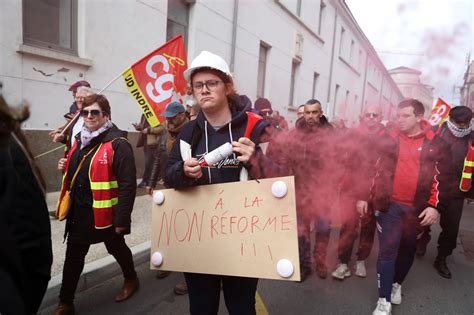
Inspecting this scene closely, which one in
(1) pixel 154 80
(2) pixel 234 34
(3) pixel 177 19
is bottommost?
(1) pixel 154 80

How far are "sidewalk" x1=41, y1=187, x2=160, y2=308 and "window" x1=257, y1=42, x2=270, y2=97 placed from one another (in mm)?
8111

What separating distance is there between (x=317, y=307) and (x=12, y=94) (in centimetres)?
525

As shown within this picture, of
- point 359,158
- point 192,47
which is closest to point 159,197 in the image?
point 359,158

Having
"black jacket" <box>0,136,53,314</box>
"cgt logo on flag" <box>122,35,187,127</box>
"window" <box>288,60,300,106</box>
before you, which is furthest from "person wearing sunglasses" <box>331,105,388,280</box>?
"window" <box>288,60,300,106</box>

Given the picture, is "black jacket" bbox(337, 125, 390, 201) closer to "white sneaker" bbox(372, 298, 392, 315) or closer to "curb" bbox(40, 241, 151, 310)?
"white sneaker" bbox(372, 298, 392, 315)

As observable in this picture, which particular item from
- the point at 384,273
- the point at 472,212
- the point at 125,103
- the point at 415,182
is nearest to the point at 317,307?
the point at 384,273

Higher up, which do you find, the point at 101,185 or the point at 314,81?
the point at 314,81

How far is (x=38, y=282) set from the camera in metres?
1.20

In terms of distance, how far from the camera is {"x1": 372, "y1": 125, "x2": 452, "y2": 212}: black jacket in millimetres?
2982

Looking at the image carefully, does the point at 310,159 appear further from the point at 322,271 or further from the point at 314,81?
the point at 314,81

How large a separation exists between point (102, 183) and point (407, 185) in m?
2.59

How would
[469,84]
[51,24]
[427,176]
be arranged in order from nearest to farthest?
[427,176] → [469,84] → [51,24]

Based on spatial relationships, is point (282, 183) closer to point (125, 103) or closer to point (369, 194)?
point (369, 194)

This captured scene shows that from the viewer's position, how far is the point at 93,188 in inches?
108
